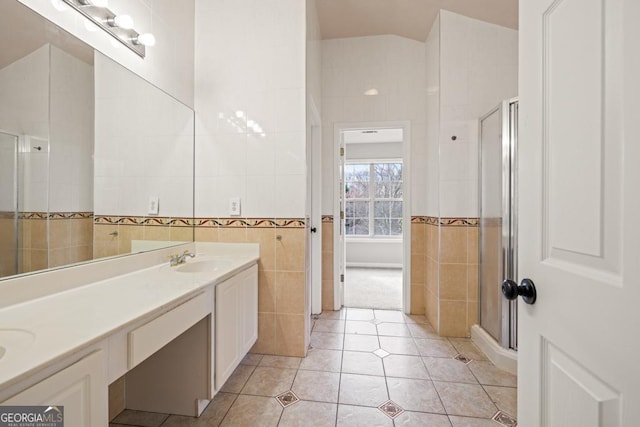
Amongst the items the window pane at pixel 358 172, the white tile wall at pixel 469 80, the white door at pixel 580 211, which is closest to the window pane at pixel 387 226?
the window pane at pixel 358 172

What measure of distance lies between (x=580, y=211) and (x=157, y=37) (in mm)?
2241

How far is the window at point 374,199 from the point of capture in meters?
5.74

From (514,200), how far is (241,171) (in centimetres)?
199

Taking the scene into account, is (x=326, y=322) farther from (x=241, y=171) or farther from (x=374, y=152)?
(x=374, y=152)

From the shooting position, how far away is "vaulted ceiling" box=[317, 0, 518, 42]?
236 cm

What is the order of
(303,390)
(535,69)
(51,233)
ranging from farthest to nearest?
(303,390)
(51,233)
(535,69)

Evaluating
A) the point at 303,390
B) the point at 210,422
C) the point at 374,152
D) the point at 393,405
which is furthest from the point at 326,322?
the point at 374,152

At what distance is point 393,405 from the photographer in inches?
63.4

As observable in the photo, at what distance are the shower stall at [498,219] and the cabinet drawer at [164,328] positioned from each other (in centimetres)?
202

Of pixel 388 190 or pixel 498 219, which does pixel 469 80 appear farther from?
pixel 388 190

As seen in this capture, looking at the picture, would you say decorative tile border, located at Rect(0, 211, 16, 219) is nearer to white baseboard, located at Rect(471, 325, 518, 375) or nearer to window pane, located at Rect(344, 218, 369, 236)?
white baseboard, located at Rect(471, 325, 518, 375)

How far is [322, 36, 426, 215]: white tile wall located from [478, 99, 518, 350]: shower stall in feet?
2.21

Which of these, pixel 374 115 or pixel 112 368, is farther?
pixel 374 115

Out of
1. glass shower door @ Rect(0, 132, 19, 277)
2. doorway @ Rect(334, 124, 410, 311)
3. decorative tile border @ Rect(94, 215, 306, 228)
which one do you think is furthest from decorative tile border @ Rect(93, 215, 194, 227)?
doorway @ Rect(334, 124, 410, 311)
